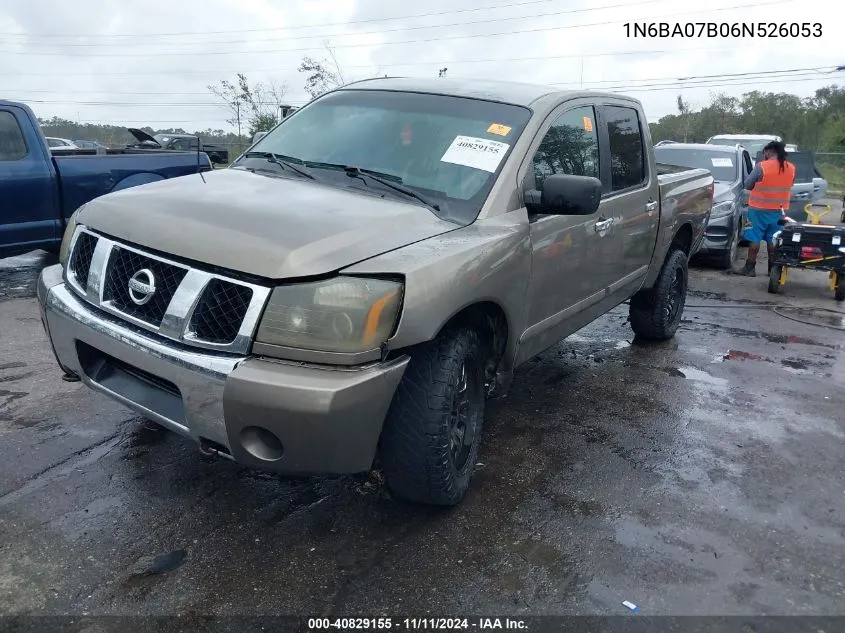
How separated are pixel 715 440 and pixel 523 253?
177 cm

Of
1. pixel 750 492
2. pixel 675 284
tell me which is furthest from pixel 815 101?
pixel 750 492

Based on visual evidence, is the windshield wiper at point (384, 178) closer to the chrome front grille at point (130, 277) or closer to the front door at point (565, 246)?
the front door at point (565, 246)

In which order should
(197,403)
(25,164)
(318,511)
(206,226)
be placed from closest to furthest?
(197,403) → (206,226) → (318,511) → (25,164)

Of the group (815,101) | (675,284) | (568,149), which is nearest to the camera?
(568,149)

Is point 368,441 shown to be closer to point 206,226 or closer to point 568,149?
point 206,226

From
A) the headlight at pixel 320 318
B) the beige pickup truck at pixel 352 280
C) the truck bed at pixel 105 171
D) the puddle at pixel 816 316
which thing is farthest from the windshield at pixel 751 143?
the headlight at pixel 320 318

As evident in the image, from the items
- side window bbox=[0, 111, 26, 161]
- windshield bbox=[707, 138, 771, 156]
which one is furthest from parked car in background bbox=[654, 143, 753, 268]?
side window bbox=[0, 111, 26, 161]

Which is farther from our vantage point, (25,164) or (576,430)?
(25,164)

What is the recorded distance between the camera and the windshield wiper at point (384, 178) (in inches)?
127

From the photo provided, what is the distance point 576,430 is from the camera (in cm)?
416

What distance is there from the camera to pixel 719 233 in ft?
31.4

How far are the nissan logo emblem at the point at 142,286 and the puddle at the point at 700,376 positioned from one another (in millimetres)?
3909

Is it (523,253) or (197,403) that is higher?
(523,253)

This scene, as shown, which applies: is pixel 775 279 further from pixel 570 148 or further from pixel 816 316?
pixel 570 148
